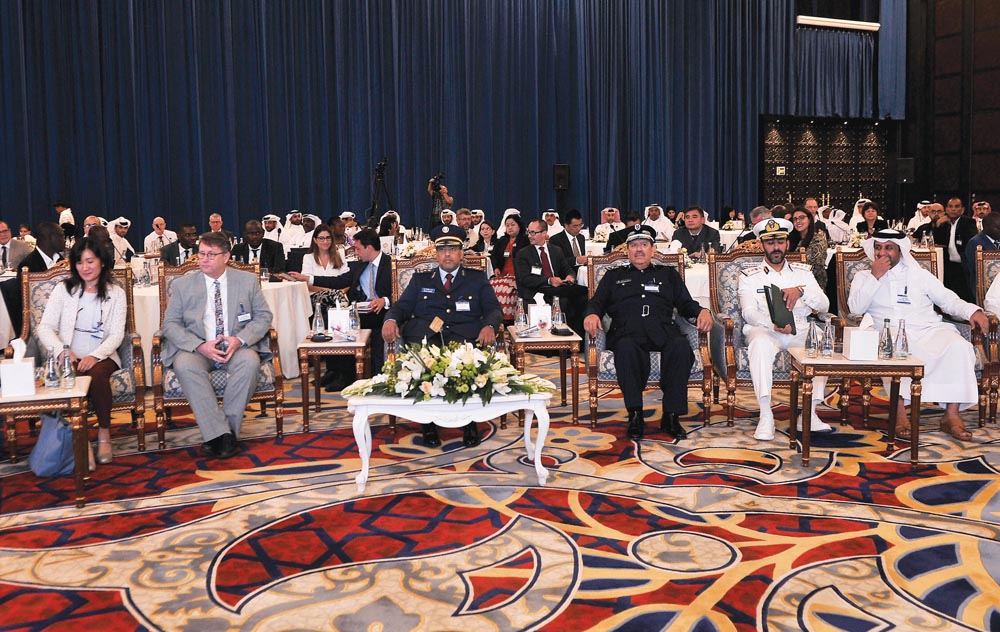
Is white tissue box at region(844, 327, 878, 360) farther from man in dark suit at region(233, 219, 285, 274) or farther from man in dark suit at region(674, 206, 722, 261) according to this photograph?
man in dark suit at region(233, 219, 285, 274)

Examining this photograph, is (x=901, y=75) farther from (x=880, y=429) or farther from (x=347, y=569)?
(x=347, y=569)

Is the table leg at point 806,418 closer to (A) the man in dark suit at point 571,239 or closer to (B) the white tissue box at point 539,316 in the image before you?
(B) the white tissue box at point 539,316

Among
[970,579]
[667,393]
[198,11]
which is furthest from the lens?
[198,11]

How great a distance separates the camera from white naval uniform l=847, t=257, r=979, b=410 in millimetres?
5301

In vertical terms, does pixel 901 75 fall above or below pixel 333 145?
above

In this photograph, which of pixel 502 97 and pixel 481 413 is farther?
pixel 502 97

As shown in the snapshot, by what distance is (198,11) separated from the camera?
48.8ft

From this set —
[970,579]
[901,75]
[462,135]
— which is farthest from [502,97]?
[970,579]

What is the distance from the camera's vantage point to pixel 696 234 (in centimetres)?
879

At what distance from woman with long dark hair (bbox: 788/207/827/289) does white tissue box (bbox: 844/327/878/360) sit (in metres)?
3.30

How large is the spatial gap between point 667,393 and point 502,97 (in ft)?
40.3

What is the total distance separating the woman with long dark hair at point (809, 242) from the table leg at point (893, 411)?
2938mm

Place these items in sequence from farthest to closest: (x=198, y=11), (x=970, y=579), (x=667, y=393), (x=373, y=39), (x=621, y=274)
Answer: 1. (x=373, y=39)
2. (x=198, y=11)
3. (x=621, y=274)
4. (x=667, y=393)
5. (x=970, y=579)

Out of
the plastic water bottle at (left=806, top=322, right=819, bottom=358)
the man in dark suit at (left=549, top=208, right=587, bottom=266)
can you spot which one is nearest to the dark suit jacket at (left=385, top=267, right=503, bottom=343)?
the plastic water bottle at (left=806, top=322, right=819, bottom=358)
